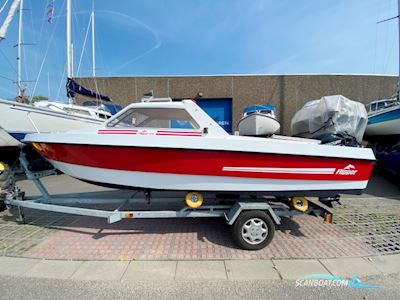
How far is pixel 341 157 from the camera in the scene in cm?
271

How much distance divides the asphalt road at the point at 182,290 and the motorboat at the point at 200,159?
107 centimetres

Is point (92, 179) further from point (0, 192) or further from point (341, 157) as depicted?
point (341, 157)

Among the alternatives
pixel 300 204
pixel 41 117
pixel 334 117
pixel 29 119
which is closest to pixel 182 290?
pixel 300 204

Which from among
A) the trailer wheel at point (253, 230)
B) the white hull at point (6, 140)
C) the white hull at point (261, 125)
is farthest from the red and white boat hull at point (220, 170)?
the white hull at point (6, 140)

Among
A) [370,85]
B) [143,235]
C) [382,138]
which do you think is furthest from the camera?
[370,85]

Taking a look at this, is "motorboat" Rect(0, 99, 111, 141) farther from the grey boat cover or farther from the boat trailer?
the grey boat cover

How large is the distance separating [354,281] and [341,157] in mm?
1364

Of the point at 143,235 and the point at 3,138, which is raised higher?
the point at 3,138

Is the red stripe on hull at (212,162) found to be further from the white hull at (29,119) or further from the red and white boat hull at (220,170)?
the white hull at (29,119)

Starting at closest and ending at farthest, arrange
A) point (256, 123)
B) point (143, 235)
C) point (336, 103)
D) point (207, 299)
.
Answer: point (207, 299) < point (143, 235) < point (256, 123) < point (336, 103)

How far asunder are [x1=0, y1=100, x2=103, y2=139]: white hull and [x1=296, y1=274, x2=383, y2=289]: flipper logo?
17.5 feet

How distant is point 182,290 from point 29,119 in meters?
5.99

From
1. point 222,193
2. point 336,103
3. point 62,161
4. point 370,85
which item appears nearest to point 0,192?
point 62,161

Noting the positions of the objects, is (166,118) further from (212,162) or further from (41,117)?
(41,117)
